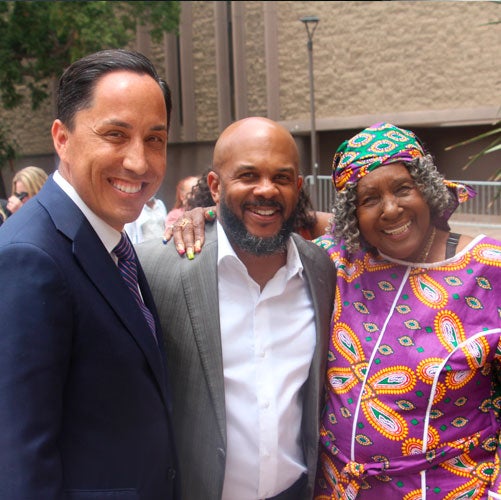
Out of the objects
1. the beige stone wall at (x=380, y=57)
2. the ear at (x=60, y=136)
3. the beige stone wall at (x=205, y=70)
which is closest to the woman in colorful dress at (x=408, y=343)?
the ear at (x=60, y=136)

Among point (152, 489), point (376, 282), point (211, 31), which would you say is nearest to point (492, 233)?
point (376, 282)

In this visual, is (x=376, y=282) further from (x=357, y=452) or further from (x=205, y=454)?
(x=205, y=454)

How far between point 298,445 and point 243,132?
1163 mm

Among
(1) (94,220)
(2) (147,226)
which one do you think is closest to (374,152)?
(1) (94,220)

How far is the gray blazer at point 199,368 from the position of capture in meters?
2.01

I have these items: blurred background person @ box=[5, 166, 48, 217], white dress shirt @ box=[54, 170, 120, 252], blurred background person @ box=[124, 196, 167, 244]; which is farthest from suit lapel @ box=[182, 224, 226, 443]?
blurred background person @ box=[124, 196, 167, 244]

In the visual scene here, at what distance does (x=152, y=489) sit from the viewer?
1624 millimetres

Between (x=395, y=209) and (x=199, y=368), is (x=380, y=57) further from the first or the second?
(x=199, y=368)

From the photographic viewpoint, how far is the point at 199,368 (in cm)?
202

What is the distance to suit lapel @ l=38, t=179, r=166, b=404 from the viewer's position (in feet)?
4.86

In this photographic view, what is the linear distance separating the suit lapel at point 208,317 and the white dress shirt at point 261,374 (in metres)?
0.06

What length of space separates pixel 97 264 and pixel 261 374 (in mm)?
819

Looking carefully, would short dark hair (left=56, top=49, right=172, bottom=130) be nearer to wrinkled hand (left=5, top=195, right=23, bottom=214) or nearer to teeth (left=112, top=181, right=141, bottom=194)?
teeth (left=112, top=181, right=141, bottom=194)

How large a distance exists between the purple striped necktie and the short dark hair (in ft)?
1.19
